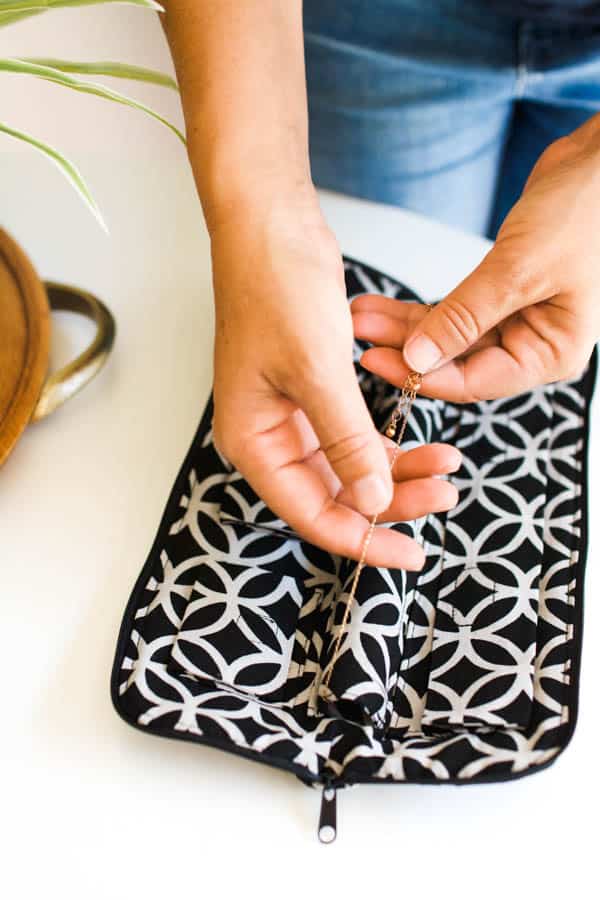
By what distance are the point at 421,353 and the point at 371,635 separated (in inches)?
11.3

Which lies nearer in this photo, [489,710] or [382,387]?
[489,710]

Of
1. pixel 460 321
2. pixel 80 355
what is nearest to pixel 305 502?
pixel 460 321

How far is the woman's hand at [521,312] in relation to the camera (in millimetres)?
801

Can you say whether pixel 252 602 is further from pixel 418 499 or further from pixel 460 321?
pixel 460 321

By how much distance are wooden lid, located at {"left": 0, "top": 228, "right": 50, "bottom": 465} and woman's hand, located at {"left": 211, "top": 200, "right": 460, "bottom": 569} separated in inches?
8.4

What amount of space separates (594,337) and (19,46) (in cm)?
126

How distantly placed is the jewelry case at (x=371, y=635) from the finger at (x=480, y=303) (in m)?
0.10

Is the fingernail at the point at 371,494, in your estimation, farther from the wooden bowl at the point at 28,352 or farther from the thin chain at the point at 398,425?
the wooden bowl at the point at 28,352

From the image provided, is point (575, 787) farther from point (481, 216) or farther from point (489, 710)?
point (481, 216)

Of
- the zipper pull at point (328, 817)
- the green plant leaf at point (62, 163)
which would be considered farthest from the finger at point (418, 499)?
the green plant leaf at point (62, 163)

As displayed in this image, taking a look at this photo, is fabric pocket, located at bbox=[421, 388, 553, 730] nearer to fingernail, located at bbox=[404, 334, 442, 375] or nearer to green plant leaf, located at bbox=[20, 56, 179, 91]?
fingernail, located at bbox=[404, 334, 442, 375]

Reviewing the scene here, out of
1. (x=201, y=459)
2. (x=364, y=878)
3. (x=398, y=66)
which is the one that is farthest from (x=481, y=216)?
(x=364, y=878)

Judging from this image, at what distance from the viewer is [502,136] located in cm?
128

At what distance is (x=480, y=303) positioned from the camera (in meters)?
0.80
